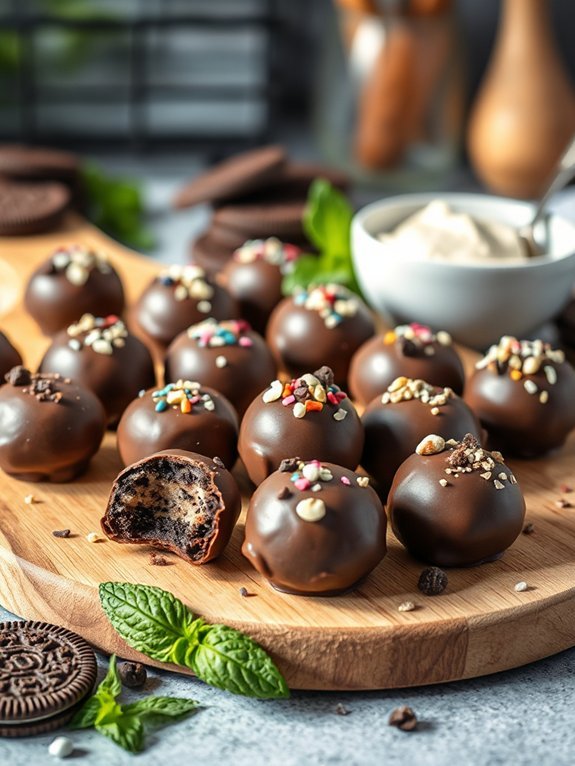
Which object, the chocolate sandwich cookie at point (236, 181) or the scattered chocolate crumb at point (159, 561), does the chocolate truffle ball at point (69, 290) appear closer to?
the chocolate sandwich cookie at point (236, 181)

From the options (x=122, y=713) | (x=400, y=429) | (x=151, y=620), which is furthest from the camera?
(x=400, y=429)

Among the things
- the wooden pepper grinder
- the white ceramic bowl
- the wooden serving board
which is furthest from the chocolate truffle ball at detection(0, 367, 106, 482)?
the wooden pepper grinder

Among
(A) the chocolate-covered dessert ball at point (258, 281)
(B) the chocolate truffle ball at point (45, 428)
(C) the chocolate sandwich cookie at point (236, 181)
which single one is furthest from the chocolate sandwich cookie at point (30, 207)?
(B) the chocolate truffle ball at point (45, 428)

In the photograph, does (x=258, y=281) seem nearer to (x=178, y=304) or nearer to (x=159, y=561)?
(x=178, y=304)

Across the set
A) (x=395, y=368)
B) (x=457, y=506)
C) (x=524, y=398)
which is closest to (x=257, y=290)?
(x=395, y=368)

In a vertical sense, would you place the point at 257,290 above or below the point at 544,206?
below
